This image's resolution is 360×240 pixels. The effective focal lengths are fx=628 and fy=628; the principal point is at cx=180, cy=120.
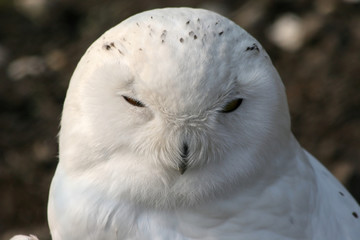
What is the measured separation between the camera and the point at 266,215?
90.6 inches

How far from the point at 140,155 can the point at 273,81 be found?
0.53m

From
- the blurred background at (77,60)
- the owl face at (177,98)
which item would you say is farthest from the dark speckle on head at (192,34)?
the blurred background at (77,60)

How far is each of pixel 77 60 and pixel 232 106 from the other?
9.05ft

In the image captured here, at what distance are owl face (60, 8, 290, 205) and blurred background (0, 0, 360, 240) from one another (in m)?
1.89

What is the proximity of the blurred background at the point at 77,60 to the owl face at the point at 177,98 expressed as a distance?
1.89 metres

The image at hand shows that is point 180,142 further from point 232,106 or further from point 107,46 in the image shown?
point 107,46

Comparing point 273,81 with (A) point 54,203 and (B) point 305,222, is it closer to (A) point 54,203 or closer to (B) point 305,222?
(B) point 305,222

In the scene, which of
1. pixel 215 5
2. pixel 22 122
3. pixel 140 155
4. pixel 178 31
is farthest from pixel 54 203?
pixel 215 5

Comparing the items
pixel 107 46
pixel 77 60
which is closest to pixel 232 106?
pixel 107 46

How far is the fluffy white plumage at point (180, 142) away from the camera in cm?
204

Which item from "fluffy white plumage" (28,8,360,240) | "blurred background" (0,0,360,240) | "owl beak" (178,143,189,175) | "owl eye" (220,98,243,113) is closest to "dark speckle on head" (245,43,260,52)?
"fluffy white plumage" (28,8,360,240)

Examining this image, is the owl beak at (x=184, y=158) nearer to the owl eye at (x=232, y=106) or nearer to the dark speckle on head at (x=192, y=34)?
the owl eye at (x=232, y=106)

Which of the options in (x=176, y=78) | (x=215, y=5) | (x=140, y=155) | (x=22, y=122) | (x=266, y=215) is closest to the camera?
(x=176, y=78)

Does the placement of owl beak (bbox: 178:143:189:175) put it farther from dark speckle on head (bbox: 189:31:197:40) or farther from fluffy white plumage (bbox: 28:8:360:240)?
dark speckle on head (bbox: 189:31:197:40)
